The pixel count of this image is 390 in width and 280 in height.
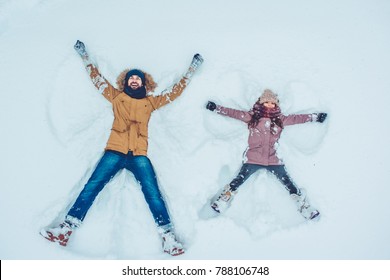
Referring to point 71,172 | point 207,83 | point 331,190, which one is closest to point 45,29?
point 71,172

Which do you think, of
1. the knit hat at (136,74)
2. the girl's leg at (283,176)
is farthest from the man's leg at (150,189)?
the girl's leg at (283,176)

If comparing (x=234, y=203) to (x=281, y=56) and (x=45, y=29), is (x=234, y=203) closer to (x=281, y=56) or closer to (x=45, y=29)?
(x=281, y=56)

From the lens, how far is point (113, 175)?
3.66m

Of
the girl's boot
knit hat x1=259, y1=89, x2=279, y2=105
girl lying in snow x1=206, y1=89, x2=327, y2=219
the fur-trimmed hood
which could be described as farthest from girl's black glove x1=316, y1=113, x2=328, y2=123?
the girl's boot

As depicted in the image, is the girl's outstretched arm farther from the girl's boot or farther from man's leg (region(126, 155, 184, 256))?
the girl's boot

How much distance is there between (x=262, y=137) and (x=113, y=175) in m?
1.36

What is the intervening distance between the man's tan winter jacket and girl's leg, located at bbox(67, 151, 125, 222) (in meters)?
0.11

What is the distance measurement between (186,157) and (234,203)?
2.03ft

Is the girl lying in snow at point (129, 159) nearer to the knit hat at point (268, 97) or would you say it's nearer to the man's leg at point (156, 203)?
the man's leg at point (156, 203)

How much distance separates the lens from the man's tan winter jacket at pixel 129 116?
3.63 m

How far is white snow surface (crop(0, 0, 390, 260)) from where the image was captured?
3.81 metres

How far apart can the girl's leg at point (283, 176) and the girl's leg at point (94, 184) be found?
1378mm

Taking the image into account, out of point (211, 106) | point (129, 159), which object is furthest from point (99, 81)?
point (211, 106)

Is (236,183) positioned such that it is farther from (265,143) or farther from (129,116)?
(129,116)
